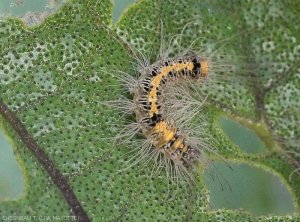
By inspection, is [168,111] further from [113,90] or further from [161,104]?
[113,90]

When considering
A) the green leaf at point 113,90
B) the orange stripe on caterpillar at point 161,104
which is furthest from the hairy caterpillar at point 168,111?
the green leaf at point 113,90

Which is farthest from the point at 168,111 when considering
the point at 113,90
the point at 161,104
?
the point at 113,90

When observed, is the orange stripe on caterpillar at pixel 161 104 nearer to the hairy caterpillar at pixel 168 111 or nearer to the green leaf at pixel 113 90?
the hairy caterpillar at pixel 168 111

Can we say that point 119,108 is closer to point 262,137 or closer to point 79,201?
point 79,201

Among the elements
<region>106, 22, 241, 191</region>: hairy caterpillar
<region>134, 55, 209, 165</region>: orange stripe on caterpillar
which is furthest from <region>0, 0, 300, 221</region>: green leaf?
<region>134, 55, 209, 165</region>: orange stripe on caterpillar

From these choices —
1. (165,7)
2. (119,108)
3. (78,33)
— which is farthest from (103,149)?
(165,7)

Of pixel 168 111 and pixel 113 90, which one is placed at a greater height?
pixel 113 90

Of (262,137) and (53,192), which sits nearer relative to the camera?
(53,192)

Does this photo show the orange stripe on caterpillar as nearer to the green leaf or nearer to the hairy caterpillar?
the hairy caterpillar

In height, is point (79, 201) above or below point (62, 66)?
below
